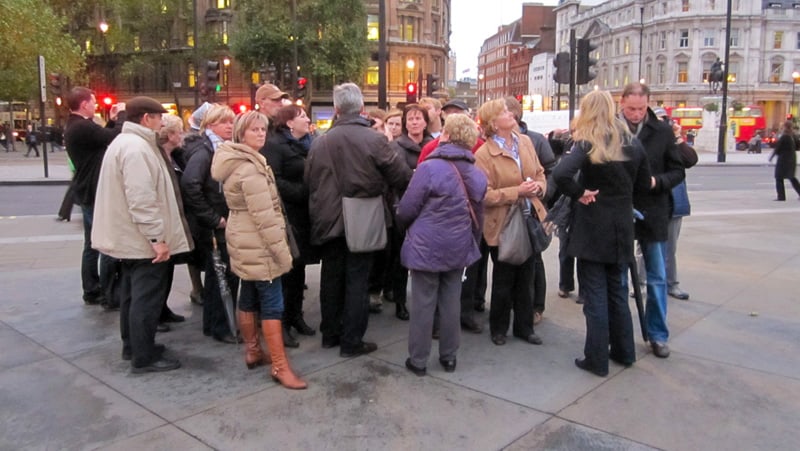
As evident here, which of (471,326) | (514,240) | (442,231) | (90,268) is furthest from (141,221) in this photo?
(471,326)

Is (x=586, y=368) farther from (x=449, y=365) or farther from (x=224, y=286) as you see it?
(x=224, y=286)

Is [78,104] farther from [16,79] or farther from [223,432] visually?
[16,79]

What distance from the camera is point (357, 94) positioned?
4.84 metres

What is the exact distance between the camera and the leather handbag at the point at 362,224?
4.70 m

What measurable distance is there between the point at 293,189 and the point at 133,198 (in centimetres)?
124

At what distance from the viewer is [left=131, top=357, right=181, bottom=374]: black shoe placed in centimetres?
458

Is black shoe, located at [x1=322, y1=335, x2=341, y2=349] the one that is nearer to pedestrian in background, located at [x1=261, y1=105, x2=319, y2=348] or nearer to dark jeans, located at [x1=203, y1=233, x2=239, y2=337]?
pedestrian in background, located at [x1=261, y1=105, x2=319, y2=348]

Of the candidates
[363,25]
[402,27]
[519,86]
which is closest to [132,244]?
[363,25]

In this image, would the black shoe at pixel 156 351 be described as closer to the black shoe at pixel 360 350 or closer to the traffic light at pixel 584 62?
the black shoe at pixel 360 350

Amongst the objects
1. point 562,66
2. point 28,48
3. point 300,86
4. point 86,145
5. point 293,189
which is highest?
point 28,48

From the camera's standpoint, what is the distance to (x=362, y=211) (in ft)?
15.5

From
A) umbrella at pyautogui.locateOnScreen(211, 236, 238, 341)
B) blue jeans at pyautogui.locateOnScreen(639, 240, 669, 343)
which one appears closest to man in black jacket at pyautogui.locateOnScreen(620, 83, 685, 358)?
blue jeans at pyautogui.locateOnScreen(639, 240, 669, 343)

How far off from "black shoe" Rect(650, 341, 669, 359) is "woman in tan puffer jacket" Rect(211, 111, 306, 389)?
2651mm

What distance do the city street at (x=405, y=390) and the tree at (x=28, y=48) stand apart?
1119 inches
